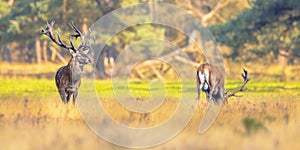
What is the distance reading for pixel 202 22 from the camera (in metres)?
42.3

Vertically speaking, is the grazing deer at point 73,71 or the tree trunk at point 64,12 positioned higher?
the tree trunk at point 64,12

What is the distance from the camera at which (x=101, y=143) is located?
11297 mm

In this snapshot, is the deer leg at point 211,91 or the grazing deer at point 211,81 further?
the grazing deer at point 211,81

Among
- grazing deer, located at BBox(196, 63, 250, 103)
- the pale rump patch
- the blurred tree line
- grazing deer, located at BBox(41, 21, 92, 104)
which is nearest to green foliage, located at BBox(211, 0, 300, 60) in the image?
the blurred tree line

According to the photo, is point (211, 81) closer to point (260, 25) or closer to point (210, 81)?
point (210, 81)

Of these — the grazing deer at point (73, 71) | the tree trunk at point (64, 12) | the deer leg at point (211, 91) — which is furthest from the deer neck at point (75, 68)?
the tree trunk at point (64, 12)

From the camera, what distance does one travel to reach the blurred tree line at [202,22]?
2795 cm

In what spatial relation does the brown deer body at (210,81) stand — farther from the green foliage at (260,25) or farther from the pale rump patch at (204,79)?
the green foliage at (260,25)

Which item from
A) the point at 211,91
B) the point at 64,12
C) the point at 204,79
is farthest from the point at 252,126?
the point at 64,12

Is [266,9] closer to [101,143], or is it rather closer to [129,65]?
[129,65]

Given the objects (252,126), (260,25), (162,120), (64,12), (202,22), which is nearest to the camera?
(252,126)

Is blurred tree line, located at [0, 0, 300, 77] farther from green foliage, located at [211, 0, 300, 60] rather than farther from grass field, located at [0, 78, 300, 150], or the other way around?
grass field, located at [0, 78, 300, 150]

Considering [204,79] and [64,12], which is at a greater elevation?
[64,12]

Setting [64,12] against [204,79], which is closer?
[204,79]
